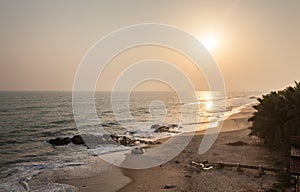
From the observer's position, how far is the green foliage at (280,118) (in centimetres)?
2138

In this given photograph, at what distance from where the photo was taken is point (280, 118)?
23.9 meters

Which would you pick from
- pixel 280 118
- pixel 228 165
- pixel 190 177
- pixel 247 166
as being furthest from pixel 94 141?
pixel 280 118

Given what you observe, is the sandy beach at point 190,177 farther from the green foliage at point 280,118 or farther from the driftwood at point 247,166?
the green foliage at point 280,118

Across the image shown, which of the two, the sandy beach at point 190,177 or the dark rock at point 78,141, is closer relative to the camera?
the sandy beach at point 190,177

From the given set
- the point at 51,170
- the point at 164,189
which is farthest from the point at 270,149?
the point at 51,170

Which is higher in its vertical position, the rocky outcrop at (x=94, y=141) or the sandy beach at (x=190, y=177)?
the sandy beach at (x=190, y=177)

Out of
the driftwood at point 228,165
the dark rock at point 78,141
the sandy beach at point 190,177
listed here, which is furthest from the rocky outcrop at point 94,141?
the driftwood at point 228,165

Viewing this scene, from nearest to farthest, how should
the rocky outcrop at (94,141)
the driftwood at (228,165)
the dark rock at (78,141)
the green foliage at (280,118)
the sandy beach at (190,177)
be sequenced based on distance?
the sandy beach at (190,177) → the green foliage at (280,118) → the driftwood at (228,165) → the rocky outcrop at (94,141) → the dark rock at (78,141)

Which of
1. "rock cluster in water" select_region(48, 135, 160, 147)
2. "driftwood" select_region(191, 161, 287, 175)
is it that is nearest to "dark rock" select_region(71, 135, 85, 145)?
"rock cluster in water" select_region(48, 135, 160, 147)

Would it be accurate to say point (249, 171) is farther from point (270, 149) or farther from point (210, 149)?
point (210, 149)

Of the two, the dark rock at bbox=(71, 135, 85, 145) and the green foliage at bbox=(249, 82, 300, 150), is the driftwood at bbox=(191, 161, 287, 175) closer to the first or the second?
the green foliage at bbox=(249, 82, 300, 150)

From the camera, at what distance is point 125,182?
74.1 ft

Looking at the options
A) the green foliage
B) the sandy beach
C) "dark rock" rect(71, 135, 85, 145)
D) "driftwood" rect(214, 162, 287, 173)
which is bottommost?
"dark rock" rect(71, 135, 85, 145)

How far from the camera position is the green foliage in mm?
21381
